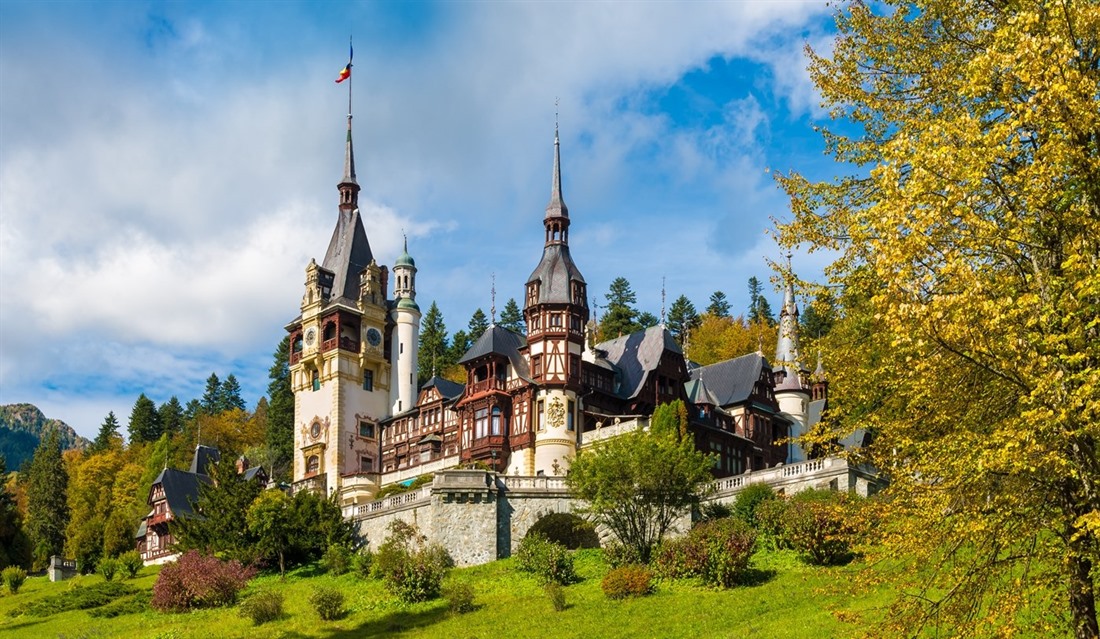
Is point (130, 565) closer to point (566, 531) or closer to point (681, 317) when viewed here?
point (566, 531)

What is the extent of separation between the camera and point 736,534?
1554 inches

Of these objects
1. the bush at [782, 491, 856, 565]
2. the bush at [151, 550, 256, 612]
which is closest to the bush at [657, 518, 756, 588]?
the bush at [782, 491, 856, 565]

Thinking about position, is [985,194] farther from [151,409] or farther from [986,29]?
[151,409]

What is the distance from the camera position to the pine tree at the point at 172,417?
10700 centimetres

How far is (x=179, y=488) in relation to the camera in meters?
69.9

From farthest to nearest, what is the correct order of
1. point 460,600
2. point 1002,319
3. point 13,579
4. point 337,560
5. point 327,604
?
point 13,579 → point 337,560 → point 327,604 → point 460,600 → point 1002,319

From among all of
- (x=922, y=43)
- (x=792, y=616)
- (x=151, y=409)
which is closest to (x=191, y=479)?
(x=151, y=409)

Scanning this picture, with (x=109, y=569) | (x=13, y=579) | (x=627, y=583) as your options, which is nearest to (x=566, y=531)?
(x=627, y=583)

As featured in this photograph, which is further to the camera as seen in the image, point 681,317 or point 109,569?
point 681,317

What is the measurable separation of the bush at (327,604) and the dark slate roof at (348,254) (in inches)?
1355

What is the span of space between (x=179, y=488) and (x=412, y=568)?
107ft

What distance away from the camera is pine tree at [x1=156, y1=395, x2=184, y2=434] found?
107000 millimetres

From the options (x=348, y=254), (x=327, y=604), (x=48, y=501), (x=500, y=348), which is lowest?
(x=327, y=604)

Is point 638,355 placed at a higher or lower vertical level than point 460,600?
higher
